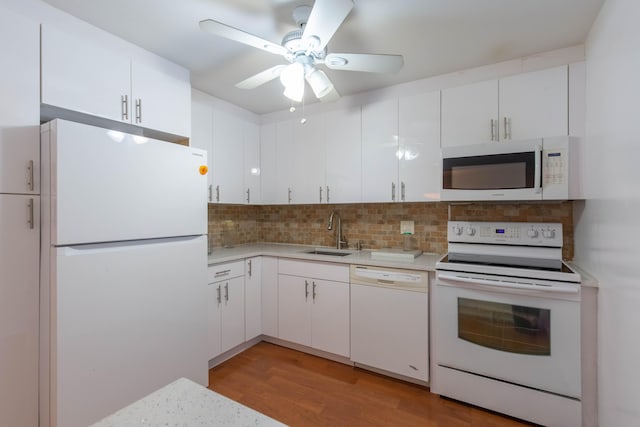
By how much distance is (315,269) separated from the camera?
2486mm

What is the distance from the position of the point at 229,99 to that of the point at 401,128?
61.8 inches

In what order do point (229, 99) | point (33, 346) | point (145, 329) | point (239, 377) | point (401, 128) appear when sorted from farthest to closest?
1. point (229, 99)
2. point (401, 128)
3. point (239, 377)
4. point (145, 329)
5. point (33, 346)

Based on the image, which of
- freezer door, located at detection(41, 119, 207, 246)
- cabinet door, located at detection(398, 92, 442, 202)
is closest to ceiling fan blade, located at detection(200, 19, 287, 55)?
freezer door, located at detection(41, 119, 207, 246)

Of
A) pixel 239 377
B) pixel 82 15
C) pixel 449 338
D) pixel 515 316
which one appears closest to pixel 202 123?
pixel 82 15

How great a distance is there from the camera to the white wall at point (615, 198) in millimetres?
1130

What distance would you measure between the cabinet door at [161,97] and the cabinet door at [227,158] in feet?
1.67

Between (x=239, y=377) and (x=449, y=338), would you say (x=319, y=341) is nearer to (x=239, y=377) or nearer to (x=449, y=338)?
(x=239, y=377)

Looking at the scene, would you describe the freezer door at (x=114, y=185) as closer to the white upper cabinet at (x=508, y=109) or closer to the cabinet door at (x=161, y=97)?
the cabinet door at (x=161, y=97)

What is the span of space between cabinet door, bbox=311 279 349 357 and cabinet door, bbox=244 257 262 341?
0.56 m

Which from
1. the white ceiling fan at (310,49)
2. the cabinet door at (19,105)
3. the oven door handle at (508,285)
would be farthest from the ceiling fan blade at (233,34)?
the oven door handle at (508,285)

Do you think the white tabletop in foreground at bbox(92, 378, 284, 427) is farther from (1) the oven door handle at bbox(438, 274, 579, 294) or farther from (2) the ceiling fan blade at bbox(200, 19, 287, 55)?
(1) the oven door handle at bbox(438, 274, 579, 294)

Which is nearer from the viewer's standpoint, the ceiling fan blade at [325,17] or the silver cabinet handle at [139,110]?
the ceiling fan blade at [325,17]

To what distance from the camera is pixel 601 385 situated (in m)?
1.53

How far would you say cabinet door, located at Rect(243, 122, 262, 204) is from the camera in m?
2.95
